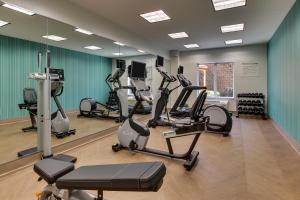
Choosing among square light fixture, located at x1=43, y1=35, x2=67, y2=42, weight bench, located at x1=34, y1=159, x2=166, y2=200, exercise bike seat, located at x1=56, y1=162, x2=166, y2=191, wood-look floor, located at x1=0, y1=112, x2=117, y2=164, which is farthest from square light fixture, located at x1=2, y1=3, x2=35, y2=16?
exercise bike seat, located at x1=56, y1=162, x2=166, y2=191

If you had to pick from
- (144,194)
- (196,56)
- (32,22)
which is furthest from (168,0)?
(196,56)

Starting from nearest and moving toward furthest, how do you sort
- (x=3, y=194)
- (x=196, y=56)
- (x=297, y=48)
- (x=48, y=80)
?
(x=3, y=194)
(x=48, y=80)
(x=297, y=48)
(x=196, y=56)

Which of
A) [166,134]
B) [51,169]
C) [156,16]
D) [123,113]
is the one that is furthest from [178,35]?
[51,169]

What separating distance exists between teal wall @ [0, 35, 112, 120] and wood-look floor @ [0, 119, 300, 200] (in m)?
1.52

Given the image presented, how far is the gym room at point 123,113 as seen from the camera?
2173 mm

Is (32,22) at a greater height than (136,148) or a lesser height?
greater

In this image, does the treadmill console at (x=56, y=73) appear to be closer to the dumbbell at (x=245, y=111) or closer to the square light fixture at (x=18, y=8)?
the square light fixture at (x=18, y=8)

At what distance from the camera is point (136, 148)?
3.51m

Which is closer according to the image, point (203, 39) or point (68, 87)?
point (68, 87)

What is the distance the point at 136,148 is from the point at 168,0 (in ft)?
10.7

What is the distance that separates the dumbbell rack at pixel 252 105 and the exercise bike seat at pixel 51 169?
7988 mm

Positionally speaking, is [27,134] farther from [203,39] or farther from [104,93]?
[203,39]

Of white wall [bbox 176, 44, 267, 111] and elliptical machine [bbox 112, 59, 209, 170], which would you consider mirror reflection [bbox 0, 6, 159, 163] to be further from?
white wall [bbox 176, 44, 267, 111]

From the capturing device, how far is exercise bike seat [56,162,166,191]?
1073 mm
